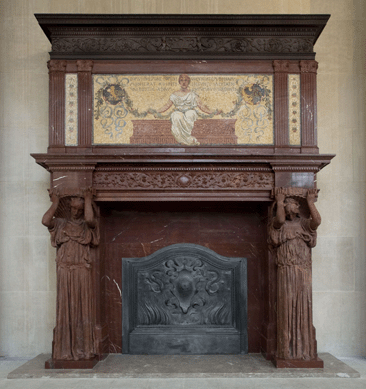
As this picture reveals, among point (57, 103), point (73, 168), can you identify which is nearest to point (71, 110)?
point (57, 103)

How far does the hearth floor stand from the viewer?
420 centimetres

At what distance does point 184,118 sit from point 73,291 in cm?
228

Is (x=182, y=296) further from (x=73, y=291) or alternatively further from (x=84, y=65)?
(x=84, y=65)

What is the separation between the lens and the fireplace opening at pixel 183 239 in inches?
205

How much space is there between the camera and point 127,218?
5.29m

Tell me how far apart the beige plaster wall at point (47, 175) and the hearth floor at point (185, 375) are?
600 millimetres

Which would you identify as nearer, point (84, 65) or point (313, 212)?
point (313, 212)

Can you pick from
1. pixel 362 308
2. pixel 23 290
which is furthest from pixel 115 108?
pixel 362 308

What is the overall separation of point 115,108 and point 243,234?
2159 millimetres

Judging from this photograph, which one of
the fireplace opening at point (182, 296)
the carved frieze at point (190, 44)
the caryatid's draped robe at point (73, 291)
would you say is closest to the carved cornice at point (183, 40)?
the carved frieze at point (190, 44)

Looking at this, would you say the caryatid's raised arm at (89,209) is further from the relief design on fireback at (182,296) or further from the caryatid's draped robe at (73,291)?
the relief design on fireback at (182,296)

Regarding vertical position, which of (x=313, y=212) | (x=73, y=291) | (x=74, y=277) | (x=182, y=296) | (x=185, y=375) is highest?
(x=313, y=212)

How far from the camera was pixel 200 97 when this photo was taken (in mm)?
4895

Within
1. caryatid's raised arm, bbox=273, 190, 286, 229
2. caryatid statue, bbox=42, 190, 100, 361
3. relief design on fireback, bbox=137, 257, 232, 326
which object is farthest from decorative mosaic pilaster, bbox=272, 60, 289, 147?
caryatid statue, bbox=42, 190, 100, 361
